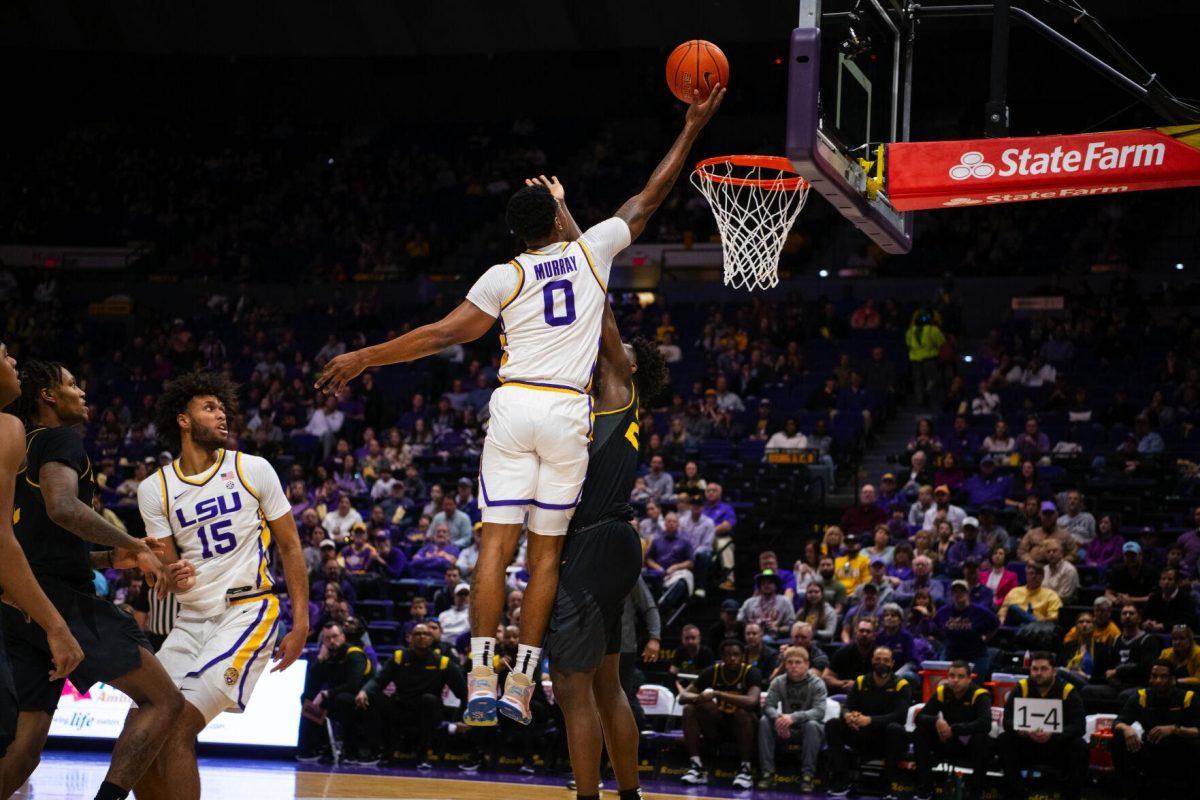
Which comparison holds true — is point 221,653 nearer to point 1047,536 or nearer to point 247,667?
point 247,667

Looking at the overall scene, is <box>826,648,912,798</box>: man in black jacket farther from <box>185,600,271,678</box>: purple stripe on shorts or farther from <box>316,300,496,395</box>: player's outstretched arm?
<box>316,300,496,395</box>: player's outstretched arm

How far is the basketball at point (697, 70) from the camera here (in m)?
6.99

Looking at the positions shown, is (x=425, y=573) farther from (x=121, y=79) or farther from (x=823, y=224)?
(x=121, y=79)

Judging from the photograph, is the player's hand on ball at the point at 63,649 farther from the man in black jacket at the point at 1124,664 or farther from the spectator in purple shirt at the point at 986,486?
the spectator in purple shirt at the point at 986,486

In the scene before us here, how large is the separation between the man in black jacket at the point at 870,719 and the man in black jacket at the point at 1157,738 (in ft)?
6.26

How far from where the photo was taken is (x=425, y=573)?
16.9m

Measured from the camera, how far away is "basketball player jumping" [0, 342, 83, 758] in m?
4.84

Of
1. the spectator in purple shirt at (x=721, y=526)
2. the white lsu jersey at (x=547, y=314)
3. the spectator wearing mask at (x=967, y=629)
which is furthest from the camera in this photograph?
the spectator in purple shirt at (x=721, y=526)

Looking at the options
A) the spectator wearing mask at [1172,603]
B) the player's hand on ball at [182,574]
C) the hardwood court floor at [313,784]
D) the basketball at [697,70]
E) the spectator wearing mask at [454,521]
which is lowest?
the hardwood court floor at [313,784]

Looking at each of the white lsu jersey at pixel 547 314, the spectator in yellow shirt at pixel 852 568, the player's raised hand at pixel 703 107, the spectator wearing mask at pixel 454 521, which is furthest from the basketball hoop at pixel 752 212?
the spectator wearing mask at pixel 454 521

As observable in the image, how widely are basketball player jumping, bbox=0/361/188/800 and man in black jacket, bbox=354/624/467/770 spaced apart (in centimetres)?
769

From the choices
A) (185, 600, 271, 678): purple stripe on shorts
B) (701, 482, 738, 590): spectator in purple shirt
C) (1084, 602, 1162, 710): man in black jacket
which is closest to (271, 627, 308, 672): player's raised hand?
(185, 600, 271, 678): purple stripe on shorts

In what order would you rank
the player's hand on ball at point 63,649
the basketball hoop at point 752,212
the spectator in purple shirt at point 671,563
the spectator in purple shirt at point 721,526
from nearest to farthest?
the player's hand on ball at point 63,649 → the basketball hoop at point 752,212 → the spectator in purple shirt at point 671,563 → the spectator in purple shirt at point 721,526

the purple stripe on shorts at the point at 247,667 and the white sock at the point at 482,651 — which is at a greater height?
the white sock at the point at 482,651
